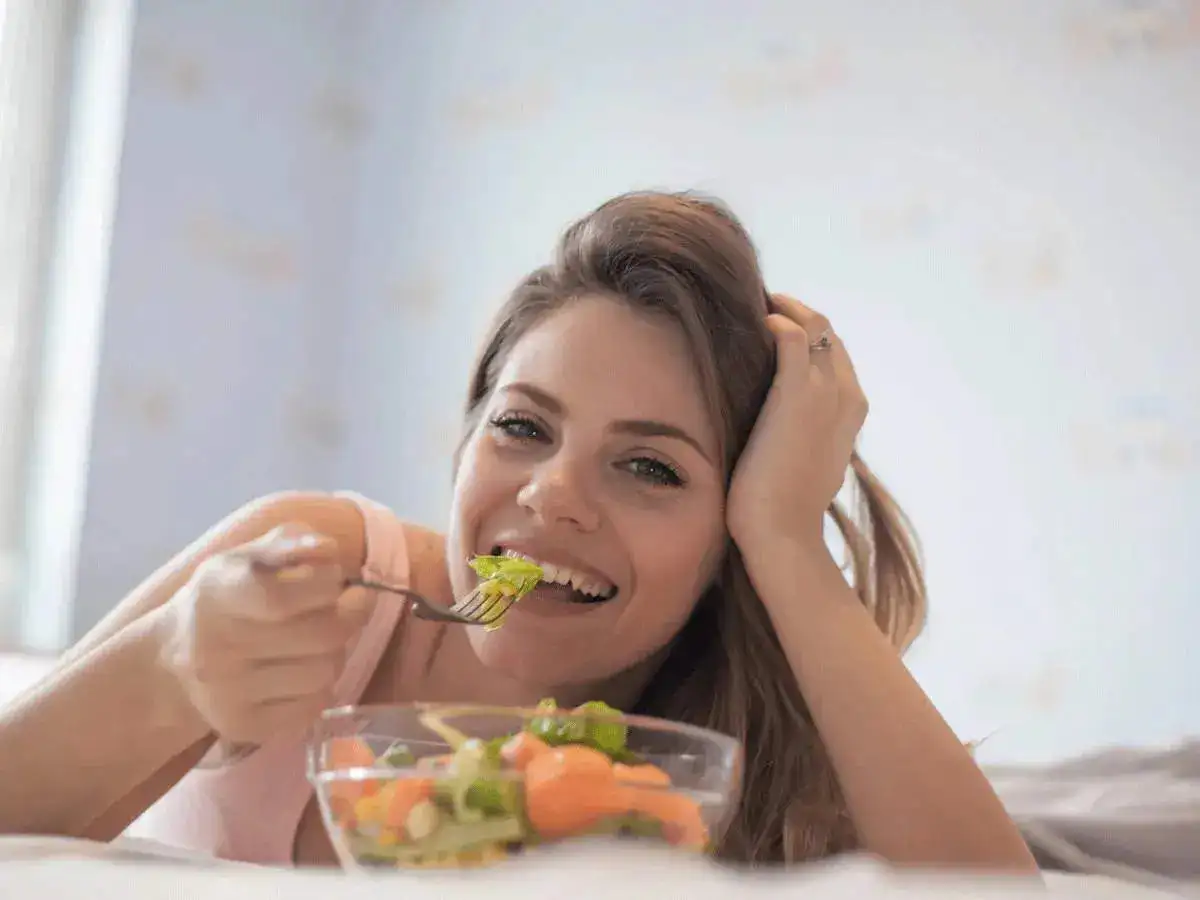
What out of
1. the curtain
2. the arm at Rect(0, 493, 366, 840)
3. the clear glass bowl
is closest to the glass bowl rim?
the clear glass bowl

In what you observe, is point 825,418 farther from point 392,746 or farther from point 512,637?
point 392,746

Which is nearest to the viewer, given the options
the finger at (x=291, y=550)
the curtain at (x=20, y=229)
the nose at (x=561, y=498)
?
the finger at (x=291, y=550)

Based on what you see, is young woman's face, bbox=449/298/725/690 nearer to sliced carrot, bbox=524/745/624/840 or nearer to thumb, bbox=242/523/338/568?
thumb, bbox=242/523/338/568

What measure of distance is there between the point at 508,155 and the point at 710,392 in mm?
1687

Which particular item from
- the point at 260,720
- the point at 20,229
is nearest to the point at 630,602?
the point at 260,720

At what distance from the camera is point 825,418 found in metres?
1.12

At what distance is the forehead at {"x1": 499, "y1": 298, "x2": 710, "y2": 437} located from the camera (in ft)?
3.37

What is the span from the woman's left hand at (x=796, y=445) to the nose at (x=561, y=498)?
151 millimetres

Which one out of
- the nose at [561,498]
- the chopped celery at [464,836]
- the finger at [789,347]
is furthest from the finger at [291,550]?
the finger at [789,347]

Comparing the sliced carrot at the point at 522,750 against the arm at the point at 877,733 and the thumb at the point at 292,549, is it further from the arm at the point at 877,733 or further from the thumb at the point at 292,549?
the arm at the point at 877,733

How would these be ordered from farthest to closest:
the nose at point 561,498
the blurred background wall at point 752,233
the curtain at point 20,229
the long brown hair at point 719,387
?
the curtain at point 20,229
the blurred background wall at point 752,233
the long brown hair at point 719,387
the nose at point 561,498

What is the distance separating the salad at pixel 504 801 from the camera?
52 centimetres

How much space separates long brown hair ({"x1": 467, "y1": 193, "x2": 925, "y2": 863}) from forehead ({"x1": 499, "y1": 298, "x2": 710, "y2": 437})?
0.02 metres

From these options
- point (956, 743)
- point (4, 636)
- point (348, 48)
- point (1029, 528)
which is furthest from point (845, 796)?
point (348, 48)
